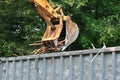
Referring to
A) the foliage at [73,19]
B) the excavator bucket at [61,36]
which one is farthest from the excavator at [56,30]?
Answer: the foliage at [73,19]

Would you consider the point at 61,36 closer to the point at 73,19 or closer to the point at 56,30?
Result: the point at 56,30

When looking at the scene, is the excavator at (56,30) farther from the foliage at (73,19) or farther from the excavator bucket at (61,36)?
the foliage at (73,19)

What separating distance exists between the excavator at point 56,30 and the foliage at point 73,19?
3691mm

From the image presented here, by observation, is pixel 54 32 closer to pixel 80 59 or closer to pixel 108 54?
pixel 80 59

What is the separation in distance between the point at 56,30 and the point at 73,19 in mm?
5370

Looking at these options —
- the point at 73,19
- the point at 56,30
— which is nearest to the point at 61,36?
the point at 56,30

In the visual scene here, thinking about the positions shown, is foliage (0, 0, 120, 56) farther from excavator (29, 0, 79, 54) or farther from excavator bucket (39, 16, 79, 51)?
excavator bucket (39, 16, 79, 51)

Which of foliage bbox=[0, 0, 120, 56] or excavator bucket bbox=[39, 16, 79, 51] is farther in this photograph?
foliage bbox=[0, 0, 120, 56]

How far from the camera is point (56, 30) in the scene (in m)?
7.48

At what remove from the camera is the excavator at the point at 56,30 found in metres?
7.22

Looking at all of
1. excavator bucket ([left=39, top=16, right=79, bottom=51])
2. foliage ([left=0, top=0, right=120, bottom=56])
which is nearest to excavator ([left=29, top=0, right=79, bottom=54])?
excavator bucket ([left=39, top=16, right=79, bottom=51])

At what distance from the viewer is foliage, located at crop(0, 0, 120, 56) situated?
1176 centimetres

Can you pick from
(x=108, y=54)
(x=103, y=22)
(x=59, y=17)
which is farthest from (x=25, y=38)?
(x=108, y=54)

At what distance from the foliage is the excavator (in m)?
3.69
